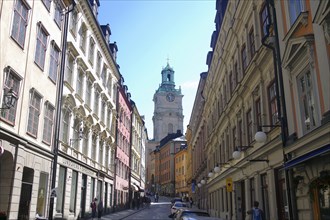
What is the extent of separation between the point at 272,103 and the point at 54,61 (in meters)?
12.3

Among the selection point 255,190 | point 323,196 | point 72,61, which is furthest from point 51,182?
point 323,196

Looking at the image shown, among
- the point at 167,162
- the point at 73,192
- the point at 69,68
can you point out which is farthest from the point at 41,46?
the point at 167,162

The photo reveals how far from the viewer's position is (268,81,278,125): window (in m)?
14.5

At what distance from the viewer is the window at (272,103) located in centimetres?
1452

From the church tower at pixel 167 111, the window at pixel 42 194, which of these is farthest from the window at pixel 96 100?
the church tower at pixel 167 111

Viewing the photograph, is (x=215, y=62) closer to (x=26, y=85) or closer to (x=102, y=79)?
(x=102, y=79)

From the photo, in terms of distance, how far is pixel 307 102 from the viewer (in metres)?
11.2

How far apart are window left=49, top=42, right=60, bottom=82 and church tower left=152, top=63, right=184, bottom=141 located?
104 m

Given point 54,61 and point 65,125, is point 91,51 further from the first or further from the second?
point 54,61

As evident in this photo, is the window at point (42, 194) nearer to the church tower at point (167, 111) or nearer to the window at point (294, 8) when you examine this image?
the window at point (294, 8)

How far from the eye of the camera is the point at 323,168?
32.1ft

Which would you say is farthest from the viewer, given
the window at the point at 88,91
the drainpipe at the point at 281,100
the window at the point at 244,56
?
the window at the point at 88,91

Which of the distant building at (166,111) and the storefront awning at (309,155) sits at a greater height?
the distant building at (166,111)

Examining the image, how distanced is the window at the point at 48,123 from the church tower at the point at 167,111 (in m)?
105
